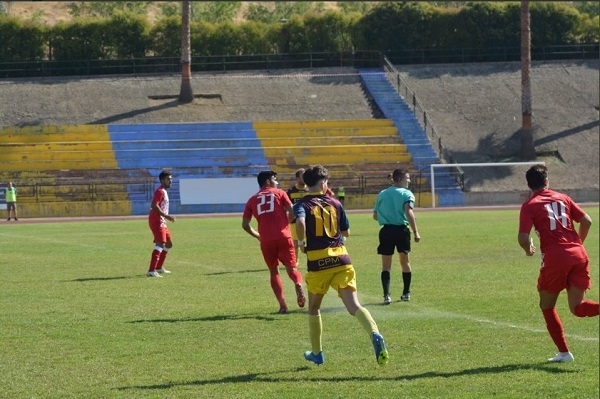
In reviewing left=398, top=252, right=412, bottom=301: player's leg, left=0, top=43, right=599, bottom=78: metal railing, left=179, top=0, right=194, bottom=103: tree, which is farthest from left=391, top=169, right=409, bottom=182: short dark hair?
left=0, top=43, right=599, bottom=78: metal railing

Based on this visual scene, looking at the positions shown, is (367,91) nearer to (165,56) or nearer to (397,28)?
(397,28)

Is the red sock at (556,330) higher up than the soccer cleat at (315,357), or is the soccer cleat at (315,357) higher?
the red sock at (556,330)

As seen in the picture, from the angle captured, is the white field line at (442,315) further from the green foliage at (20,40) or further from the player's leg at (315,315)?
the green foliage at (20,40)

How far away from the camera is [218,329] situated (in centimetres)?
1412

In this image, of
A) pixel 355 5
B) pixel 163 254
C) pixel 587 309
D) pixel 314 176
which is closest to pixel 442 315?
pixel 587 309

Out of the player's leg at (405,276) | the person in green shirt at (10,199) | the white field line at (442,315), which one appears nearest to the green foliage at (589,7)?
the person in green shirt at (10,199)

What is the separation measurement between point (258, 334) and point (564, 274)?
4.06 meters

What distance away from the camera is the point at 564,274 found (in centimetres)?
1119

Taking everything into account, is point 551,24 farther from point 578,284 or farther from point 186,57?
point 578,284

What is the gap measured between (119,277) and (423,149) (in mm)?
33877

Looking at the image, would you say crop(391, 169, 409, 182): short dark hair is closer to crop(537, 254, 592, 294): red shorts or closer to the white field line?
the white field line

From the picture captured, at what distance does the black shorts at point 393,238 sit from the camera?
659 inches

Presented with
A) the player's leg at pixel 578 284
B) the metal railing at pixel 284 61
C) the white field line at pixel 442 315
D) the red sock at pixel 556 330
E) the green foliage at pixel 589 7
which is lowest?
the white field line at pixel 442 315

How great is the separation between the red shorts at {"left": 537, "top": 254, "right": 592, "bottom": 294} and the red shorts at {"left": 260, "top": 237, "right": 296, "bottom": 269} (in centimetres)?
483
